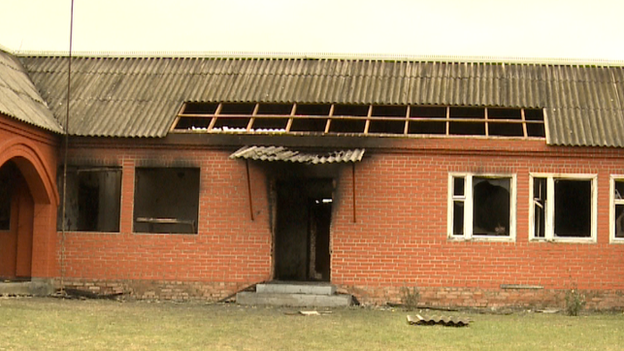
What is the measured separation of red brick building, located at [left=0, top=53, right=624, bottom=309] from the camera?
1912 cm

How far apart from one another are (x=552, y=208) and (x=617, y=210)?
4.30 ft

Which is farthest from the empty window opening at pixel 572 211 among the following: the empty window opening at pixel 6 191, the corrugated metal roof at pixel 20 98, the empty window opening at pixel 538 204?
the empty window opening at pixel 6 191

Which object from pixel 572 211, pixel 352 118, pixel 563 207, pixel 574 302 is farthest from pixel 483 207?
pixel 352 118

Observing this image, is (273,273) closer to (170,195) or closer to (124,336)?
(170,195)

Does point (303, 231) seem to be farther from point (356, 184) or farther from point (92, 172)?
point (92, 172)

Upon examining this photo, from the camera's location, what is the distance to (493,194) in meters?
19.4

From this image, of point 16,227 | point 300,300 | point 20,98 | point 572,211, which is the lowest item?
point 300,300

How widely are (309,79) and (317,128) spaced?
1114 millimetres

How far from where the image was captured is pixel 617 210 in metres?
19.3

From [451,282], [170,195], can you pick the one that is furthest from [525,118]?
[170,195]

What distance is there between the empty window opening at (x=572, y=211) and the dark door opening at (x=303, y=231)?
483 cm

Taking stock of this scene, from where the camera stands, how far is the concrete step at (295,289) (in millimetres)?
18844

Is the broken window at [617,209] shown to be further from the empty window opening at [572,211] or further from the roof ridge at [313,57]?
the roof ridge at [313,57]

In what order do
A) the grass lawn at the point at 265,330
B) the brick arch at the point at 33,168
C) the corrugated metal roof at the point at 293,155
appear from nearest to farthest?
the grass lawn at the point at 265,330, the brick arch at the point at 33,168, the corrugated metal roof at the point at 293,155
